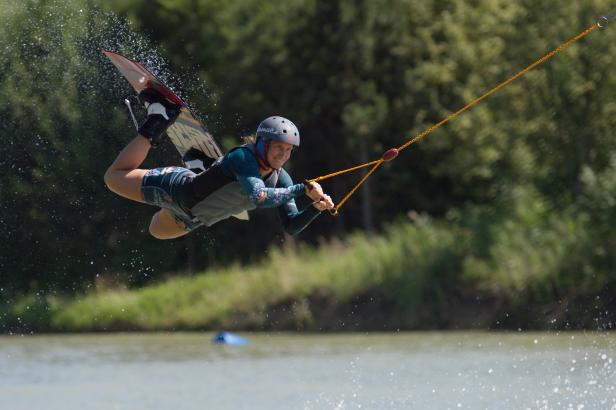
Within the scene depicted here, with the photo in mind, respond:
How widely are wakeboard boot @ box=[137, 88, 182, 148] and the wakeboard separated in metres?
0.04

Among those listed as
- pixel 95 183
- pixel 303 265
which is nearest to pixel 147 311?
pixel 303 265

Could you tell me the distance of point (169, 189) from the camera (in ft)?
29.1

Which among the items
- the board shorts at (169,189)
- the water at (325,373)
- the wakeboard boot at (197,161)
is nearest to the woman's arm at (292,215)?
the board shorts at (169,189)

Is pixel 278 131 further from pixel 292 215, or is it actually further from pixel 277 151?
pixel 292 215

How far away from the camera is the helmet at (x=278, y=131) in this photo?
828 centimetres

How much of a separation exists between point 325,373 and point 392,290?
4876mm

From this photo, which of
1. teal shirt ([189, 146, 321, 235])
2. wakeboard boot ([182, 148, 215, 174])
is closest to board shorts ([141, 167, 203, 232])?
teal shirt ([189, 146, 321, 235])

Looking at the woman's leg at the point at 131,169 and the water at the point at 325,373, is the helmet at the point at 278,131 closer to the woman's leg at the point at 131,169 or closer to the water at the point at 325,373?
the woman's leg at the point at 131,169

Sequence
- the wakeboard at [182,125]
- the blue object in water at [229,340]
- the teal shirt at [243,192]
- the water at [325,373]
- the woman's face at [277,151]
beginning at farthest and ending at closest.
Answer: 1. the blue object in water at [229,340]
2. the water at [325,373]
3. the wakeboard at [182,125]
4. the woman's face at [277,151]
5. the teal shirt at [243,192]

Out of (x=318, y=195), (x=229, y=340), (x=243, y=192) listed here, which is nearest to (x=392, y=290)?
(x=229, y=340)

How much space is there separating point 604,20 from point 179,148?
3.16 meters

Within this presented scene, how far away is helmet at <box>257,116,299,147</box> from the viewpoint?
8.28 m

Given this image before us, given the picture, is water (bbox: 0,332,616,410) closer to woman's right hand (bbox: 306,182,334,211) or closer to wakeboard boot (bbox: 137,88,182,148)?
wakeboard boot (bbox: 137,88,182,148)

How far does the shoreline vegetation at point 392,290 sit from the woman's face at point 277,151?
918 cm
